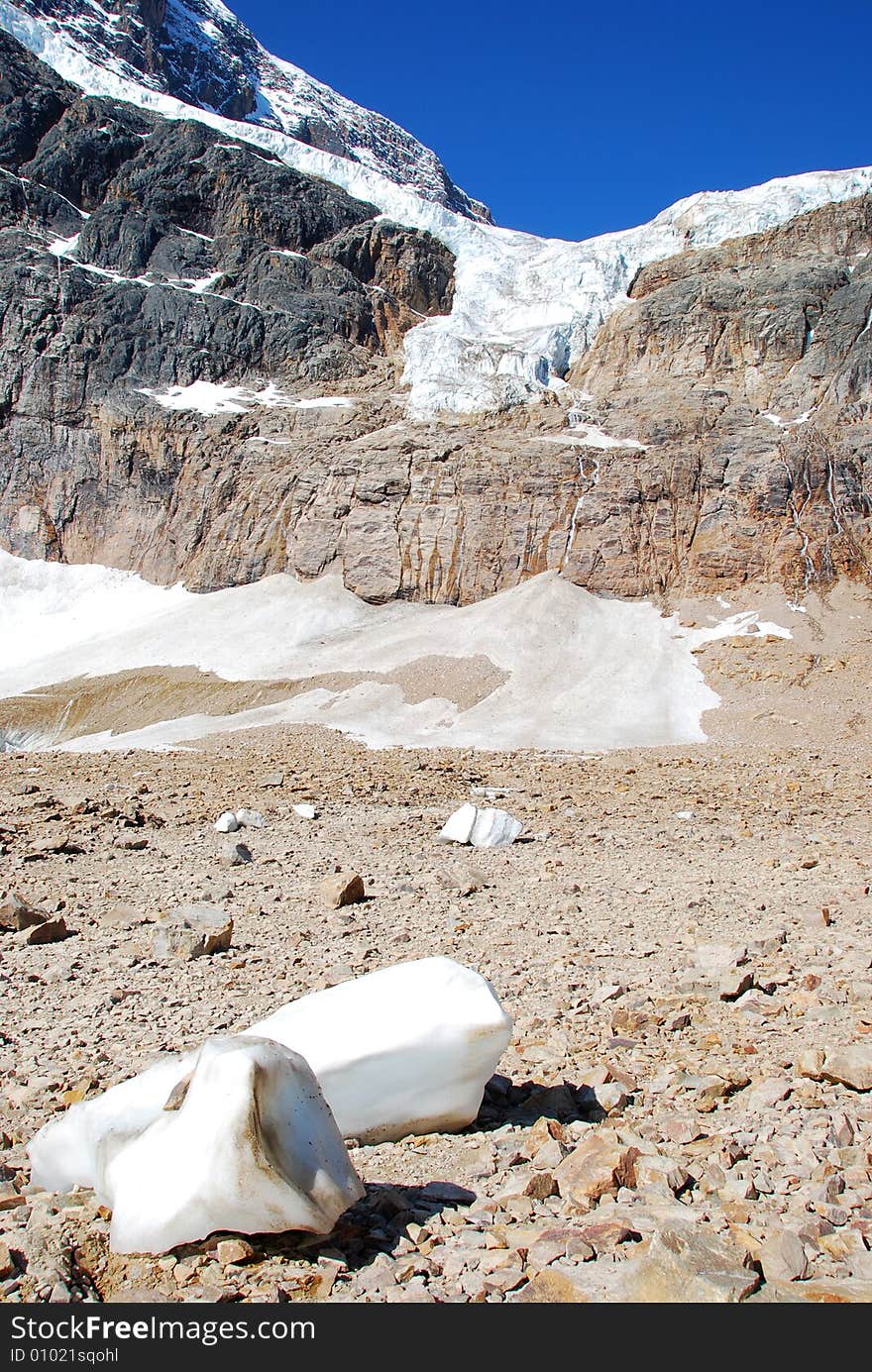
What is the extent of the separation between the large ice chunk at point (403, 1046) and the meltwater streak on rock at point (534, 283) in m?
55.7

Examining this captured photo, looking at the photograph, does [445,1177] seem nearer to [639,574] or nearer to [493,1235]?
[493,1235]

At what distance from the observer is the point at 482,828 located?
38.8 feet

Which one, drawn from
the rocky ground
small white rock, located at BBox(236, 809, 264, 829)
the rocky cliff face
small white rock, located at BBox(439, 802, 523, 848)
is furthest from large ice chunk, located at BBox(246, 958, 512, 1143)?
the rocky cliff face

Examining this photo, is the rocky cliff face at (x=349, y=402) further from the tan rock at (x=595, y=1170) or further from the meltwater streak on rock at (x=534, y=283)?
the tan rock at (x=595, y=1170)

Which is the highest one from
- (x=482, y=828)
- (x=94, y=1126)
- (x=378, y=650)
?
(x=378, y=650)

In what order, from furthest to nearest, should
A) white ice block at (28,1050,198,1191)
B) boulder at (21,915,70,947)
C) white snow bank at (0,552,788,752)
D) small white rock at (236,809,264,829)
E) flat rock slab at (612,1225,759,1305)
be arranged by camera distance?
white snow bank at (0,552,788,752)
small white rock at (236,809,264,829)
boulder at (21,915,70,947)
white ice block at (28,1050,198,1191)
flat rock slab at (612,1225,759,1305)

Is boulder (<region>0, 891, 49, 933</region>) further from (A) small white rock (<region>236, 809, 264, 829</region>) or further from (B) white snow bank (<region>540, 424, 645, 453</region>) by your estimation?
(B) white snow bank (<region>540, 424, 645, 453</region>)

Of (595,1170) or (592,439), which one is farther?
(592,439)

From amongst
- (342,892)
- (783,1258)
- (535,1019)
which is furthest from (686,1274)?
(342,892)

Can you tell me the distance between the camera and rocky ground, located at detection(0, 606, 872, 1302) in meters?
3.13

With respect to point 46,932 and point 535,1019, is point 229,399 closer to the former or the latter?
point 46,932

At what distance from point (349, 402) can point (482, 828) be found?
5471 centimetres

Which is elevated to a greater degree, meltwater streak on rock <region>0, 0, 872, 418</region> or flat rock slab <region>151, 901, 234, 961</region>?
Answer: meltwater streak on rock <region>0, 0, 872, 418</region>

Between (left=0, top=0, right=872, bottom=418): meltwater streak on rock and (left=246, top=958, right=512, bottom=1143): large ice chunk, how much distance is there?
183 ft
